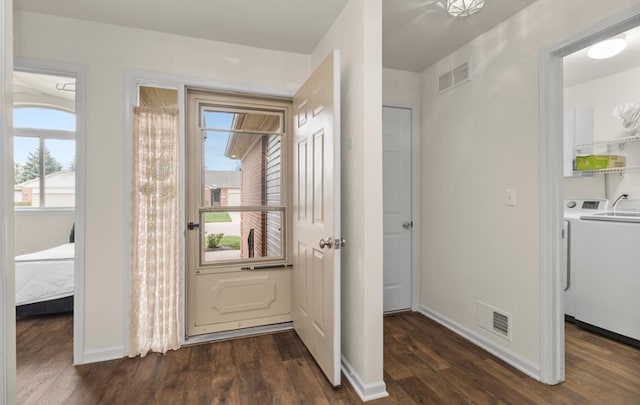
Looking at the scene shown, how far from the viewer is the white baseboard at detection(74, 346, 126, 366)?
7.20 ft

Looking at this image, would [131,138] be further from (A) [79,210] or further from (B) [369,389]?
(B) [369,389]

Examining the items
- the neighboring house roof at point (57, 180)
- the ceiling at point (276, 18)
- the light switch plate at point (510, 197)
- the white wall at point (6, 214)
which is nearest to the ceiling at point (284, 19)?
the ceiling at point (276, 18)

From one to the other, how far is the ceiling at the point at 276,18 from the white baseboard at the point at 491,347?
7.84 feet

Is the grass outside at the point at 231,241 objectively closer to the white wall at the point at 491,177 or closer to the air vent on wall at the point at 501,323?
the white wall at the point at 491,177

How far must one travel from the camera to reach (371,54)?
1793 mm

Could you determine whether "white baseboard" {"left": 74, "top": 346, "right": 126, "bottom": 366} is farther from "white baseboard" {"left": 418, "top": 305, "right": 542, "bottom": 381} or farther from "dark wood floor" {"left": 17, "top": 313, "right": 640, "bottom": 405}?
"white baseboard" {"left": 418, "top": 305, "right": 542, "bottom": 381}

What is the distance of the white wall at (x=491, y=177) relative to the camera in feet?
6.64

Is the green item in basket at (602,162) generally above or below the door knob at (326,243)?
above

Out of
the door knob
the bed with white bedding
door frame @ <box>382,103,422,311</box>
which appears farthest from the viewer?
door frame @ <box>382,103,422,311</box>

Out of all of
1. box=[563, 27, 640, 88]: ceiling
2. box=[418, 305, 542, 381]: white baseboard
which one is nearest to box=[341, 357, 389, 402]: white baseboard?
box=[418, 305, 542, 381]: white baseboard

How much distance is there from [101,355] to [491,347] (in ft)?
9.47

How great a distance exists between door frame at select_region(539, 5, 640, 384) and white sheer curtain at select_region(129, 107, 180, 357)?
2580mm

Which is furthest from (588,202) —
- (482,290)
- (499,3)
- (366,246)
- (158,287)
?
(158,287)

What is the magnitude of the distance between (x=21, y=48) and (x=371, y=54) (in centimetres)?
235
